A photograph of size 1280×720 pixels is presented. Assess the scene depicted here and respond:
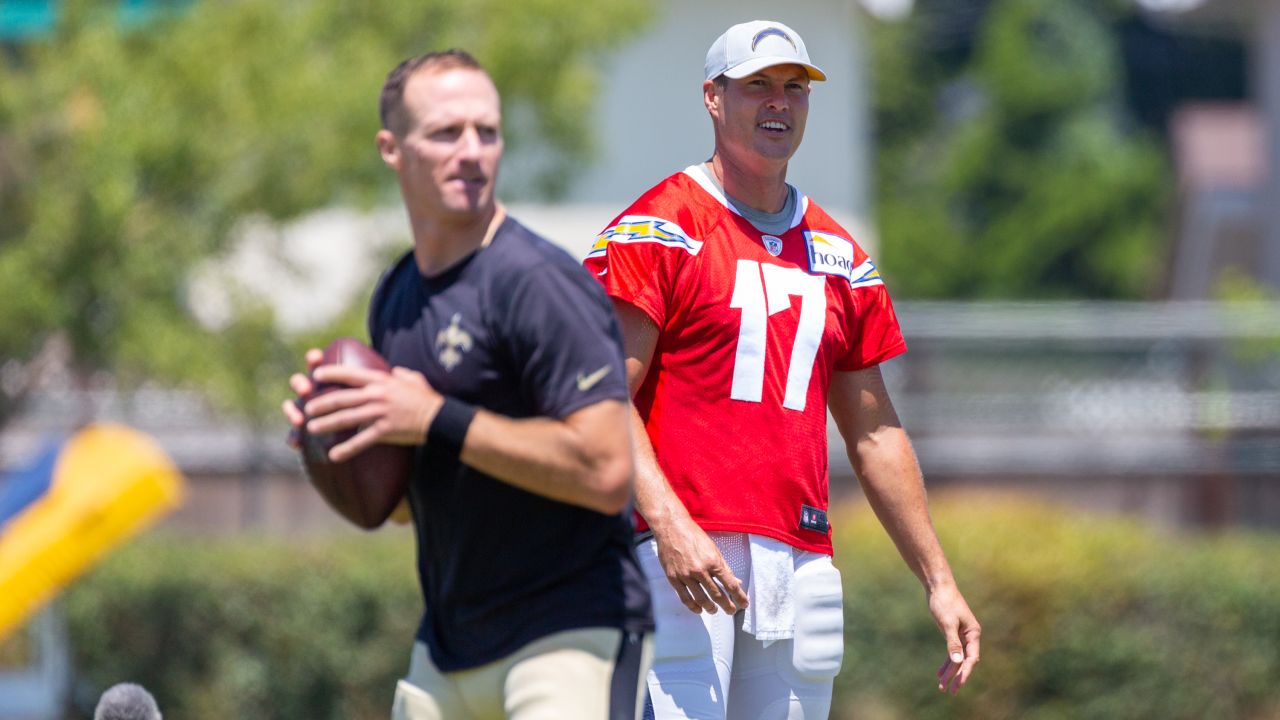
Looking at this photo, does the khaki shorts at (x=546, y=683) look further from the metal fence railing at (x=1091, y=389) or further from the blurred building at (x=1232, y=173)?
the blurred building at (x=1232, y=173)

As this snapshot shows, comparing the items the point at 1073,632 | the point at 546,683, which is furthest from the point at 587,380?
the point at 1073,632

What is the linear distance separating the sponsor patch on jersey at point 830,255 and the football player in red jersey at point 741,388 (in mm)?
30

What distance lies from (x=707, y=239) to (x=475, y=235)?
111cm

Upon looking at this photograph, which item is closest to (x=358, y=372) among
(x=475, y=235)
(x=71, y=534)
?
(x=475, y=235)

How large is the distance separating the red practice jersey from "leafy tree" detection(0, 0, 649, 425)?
21.9 ft

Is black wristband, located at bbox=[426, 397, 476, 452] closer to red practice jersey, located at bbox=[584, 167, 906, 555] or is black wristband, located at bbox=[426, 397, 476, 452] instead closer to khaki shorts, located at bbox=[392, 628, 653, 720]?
khaki shorts, located at bbox=[392, 628, 653, 720]

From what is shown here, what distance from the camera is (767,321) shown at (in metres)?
4.67

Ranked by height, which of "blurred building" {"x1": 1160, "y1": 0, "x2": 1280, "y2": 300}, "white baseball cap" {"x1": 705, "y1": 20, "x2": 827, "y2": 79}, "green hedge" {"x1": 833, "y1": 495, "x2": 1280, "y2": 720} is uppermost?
"white baseball cap" {"x1": 705, "y1": 20, "x2": 827, "y2": 79}

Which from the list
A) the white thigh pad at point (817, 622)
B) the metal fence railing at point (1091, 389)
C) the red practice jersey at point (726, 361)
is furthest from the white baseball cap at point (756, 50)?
the metal fence railing at point (1091, 389)

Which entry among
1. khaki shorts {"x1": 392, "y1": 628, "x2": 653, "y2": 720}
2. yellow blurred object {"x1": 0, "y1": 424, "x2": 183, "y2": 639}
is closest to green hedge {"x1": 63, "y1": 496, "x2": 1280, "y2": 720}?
yellow blurred object {"x1": 0, "y1": 424, "x2": 183, "y2": 639}

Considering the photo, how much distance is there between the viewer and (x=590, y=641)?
364 cm

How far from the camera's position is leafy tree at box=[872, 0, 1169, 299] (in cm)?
5194

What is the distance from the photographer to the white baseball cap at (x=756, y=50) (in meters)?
4.62

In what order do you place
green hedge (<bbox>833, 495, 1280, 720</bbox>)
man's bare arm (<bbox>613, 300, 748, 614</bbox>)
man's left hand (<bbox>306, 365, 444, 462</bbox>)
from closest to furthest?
man's left hand (<bbox>306, 365, 444, 462</bbox>)
man's bare arm (<bbox>613, 300, 748, 614</bbox>)
green hedge (<bbox>833, 495, 1280, 720</bbox>)
